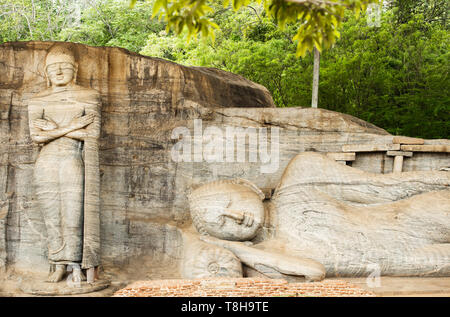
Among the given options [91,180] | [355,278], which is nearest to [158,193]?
[91,180]

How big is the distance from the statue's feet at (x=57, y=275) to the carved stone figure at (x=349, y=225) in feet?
6.07

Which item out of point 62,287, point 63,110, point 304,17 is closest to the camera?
point 304,17

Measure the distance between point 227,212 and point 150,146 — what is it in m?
1.79

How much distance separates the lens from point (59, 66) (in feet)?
23.5

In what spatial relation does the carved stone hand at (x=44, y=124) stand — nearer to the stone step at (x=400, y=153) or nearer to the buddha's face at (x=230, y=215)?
the buddha's face at (x=230, y=215)

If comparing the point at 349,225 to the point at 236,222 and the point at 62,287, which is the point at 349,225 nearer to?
the point at 236,222

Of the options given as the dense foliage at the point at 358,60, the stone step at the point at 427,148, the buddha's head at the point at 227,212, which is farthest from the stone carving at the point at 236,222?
the dense foliage at the point at 358,60

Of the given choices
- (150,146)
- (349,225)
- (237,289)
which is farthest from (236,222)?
(150,146)

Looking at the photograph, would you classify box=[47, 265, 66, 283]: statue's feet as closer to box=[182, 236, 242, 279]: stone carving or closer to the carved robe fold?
the carved robe fold

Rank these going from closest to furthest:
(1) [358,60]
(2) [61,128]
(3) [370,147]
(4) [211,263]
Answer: (4) [211,263] → (2) [61,128] → (3) [370,147] → (1) [358,60]

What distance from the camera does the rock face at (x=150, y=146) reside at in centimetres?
752

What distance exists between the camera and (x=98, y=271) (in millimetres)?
6992

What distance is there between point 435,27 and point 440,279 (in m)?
10.9
